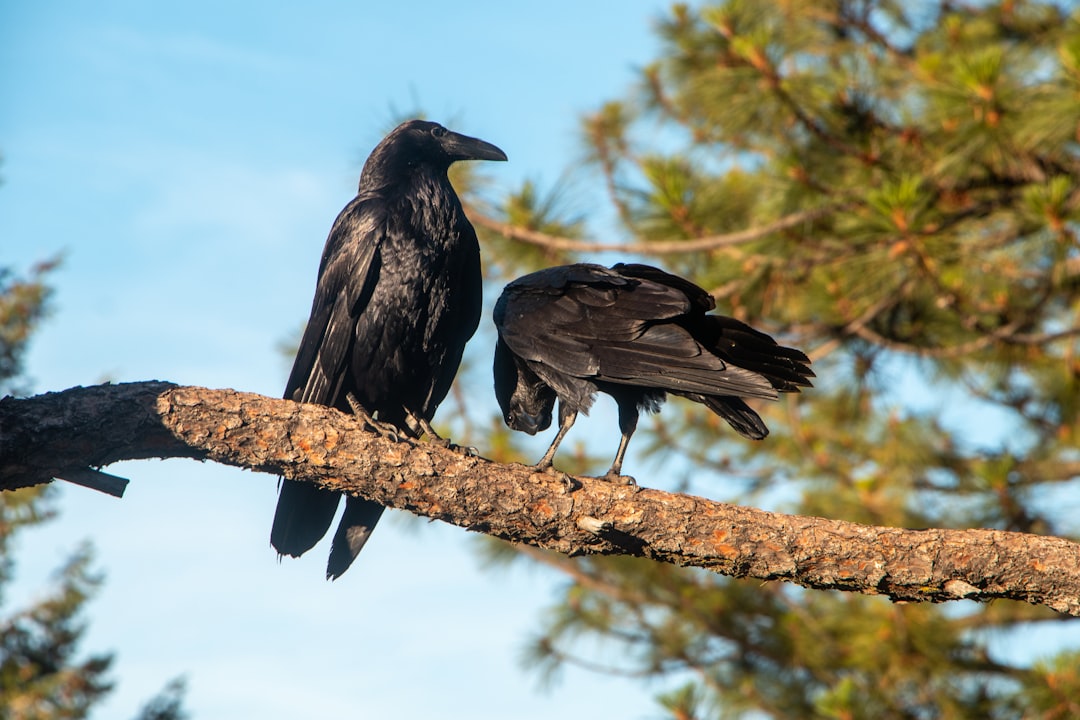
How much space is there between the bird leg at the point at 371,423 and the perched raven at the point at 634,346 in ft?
1.66

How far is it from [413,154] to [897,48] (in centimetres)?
656

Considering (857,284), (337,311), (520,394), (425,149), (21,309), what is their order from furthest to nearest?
1. (21,309)
2. (857,284)
3. (425,149)
4. (337,311)
5. (520,394)

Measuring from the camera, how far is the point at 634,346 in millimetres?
3357

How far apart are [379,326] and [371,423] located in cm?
43

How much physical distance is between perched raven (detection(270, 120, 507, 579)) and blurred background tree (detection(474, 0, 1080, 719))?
2.92 metres

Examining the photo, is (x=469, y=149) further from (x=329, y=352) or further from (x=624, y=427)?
(x=624, y=427)

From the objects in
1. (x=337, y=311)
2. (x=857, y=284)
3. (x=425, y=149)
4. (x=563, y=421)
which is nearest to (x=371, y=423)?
(x=337, y=311)

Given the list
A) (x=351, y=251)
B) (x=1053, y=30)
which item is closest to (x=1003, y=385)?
(x=1053, y=30)

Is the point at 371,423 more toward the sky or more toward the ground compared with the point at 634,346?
more toward the ground

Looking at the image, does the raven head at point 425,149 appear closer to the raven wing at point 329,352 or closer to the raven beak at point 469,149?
the raven beak at point 469,149

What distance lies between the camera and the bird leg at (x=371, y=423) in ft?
11.9

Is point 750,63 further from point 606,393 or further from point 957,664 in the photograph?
point 957,664

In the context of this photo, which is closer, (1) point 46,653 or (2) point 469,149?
(2) point 469,149

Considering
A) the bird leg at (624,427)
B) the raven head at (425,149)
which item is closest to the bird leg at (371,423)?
the bird leg at (624,427)
